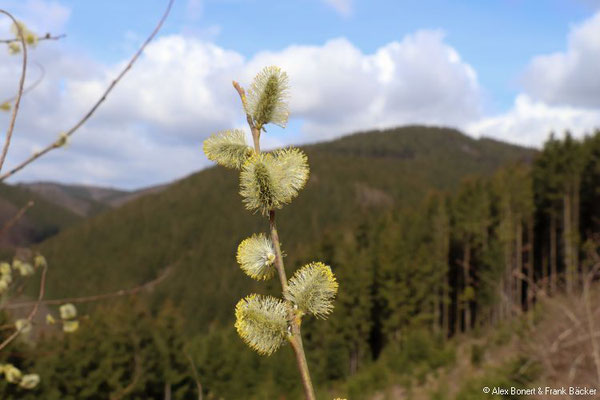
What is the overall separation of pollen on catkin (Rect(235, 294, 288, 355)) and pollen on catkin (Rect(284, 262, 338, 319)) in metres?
0.05

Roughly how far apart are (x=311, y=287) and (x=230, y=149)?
0.49 meters

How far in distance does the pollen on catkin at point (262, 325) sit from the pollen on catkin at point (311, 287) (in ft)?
0.16

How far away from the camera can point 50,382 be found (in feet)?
90.1

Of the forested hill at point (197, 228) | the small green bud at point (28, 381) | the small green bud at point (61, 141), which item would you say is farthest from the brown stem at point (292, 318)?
the forested hill at point (197, 228)

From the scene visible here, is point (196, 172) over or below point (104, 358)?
over

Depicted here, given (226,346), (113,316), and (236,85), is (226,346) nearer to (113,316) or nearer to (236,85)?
(113,316)

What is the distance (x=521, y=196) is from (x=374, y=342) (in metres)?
18.0

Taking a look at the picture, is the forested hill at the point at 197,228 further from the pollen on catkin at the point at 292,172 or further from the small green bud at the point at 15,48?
the pollen on catkin at the point at 292,172

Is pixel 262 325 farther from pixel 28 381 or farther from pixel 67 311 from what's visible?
pixel 67 311

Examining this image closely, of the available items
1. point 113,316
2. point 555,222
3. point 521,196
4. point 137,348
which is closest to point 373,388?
point 137,348

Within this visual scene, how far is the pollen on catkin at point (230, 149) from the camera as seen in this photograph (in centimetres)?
143

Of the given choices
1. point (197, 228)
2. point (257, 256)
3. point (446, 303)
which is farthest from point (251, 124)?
point (197, 228)

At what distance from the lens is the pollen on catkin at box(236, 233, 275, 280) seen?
1.35 m

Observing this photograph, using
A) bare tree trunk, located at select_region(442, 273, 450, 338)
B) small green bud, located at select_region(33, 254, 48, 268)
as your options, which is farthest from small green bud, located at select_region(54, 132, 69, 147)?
bare tree trunk, located at select_region(442, 273, 450, 338)
